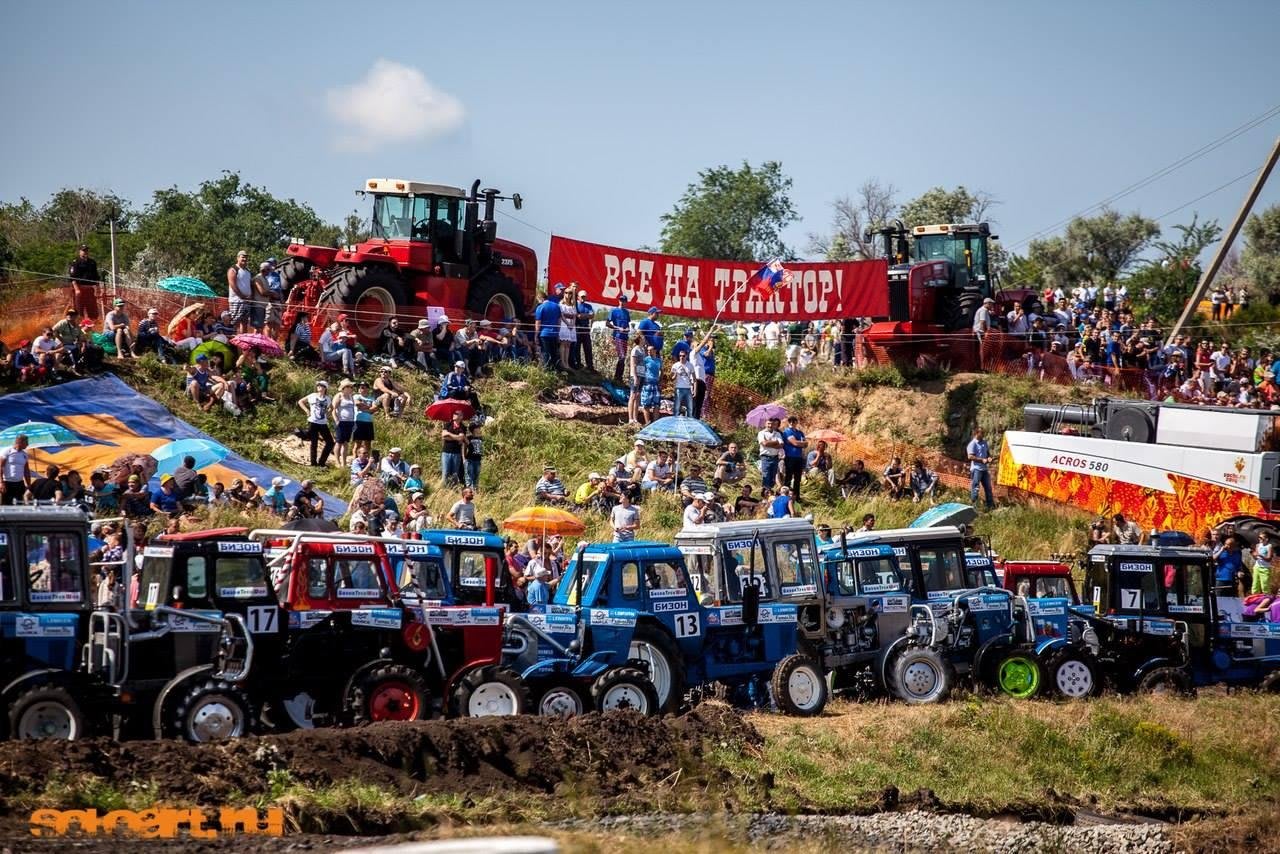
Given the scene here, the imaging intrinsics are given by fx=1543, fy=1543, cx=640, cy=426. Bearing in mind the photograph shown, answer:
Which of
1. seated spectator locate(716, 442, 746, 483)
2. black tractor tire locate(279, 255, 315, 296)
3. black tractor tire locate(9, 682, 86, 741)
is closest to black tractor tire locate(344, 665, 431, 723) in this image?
black tractor tire locate(9, 682, 86, 741)

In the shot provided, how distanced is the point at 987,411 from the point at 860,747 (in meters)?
18.9

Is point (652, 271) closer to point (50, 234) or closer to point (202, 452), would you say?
point (202, 452)

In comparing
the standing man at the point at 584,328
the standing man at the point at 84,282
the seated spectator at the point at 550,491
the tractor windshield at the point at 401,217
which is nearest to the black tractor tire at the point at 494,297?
the standing man at the point at 584,328

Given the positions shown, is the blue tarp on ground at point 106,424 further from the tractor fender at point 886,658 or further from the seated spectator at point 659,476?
the tractor fender at point 886,658

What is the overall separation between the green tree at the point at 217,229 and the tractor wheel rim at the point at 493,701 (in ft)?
111

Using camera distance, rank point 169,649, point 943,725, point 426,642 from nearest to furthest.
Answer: point 169,649 < point 426,642 < point 943,725

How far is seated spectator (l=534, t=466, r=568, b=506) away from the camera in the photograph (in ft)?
86.8

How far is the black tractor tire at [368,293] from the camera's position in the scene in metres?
30.7

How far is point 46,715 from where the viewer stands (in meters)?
14.4

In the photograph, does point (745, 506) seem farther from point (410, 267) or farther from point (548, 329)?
point (410, 267)

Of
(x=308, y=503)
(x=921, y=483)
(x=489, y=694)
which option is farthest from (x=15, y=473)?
(x=921, y=483)

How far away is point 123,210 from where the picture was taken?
62.1 m

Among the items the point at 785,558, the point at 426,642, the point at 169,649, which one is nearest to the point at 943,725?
the point at 785,558

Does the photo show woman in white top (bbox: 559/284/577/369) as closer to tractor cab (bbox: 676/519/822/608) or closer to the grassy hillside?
the grassy hillside
